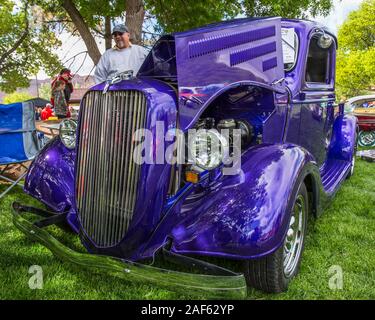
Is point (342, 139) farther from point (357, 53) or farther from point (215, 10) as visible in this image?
point (357, 53)

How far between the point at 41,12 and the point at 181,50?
10661 mm

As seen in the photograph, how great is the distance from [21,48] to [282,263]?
703 inches

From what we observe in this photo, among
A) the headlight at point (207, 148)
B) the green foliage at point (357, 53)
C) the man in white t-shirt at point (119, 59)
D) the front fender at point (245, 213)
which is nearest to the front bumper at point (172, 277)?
the front fender at point (245, 213)

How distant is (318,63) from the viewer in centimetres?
414

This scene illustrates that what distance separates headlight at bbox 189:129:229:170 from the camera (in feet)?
7.54

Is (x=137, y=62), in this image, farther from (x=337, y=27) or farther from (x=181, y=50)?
(x=337, y=27)

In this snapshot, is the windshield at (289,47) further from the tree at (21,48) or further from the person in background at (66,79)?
the tree at (21,48)

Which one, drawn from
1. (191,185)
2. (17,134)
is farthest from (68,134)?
(17,134)

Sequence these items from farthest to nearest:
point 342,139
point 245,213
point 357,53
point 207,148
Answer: point 357,53, point 342,139, point 207,148, point 245,213

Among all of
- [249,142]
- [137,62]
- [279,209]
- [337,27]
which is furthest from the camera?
[337,27]

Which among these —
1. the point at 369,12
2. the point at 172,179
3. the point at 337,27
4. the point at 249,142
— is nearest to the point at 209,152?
the point at 172,179

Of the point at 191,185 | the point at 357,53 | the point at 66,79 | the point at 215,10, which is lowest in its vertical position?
the point at 191,185

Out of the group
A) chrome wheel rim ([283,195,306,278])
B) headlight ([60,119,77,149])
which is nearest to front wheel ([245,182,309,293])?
chrome wheel rim ([283,195,306,278])
